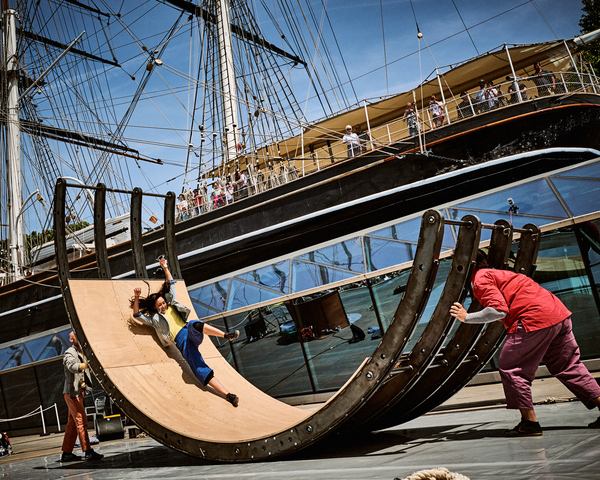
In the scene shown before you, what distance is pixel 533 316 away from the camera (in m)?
3.32

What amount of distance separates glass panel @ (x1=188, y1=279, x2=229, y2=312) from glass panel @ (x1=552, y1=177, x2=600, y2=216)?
6.22 metres

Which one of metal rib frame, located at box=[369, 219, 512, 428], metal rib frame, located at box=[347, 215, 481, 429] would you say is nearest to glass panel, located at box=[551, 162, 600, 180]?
metal rib frame, located at box=[369, 219, 512, 428]

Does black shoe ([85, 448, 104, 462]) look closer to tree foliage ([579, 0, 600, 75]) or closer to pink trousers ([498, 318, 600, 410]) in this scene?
pink trousers ([498, 318, 600, 410])

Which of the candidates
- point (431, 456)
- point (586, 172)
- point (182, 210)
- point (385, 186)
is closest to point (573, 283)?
point (586, 172)

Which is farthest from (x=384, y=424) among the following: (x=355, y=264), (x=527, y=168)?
(x=527, y=168)

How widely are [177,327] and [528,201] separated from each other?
5517 millimetres

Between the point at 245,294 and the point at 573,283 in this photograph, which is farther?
the point at 245,294

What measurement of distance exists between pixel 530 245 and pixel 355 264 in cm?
465

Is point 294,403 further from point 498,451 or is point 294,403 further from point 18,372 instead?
point 18,372

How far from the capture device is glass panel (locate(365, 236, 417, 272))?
27.0ft

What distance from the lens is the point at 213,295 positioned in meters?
10.5

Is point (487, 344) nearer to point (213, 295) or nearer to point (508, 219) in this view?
point (508, 219)

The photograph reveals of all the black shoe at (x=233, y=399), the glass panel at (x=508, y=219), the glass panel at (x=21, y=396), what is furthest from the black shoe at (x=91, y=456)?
the glass panel at (x=21, y=396)

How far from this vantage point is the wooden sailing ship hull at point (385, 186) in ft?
29.2
